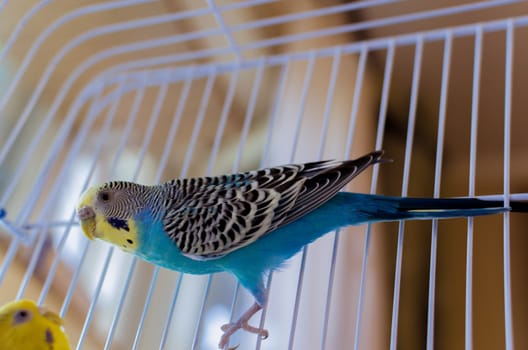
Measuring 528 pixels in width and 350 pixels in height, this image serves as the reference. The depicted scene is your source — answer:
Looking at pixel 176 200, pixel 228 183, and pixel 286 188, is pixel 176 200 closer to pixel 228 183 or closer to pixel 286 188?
pixel 228 183

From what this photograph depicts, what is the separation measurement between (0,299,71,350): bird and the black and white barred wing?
234mm

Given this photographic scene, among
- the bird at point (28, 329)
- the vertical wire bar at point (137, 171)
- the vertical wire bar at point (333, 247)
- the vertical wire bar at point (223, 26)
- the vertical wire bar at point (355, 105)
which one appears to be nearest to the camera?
the bird at point (28, 329)

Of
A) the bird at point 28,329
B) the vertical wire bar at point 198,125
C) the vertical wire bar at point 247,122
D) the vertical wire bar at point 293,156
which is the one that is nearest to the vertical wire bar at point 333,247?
the vertical wire bar at point 293,156

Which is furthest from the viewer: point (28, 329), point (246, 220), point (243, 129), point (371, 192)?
point (243, 129)

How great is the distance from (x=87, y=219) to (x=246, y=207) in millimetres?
284

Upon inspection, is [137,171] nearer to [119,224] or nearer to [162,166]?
[162,166]

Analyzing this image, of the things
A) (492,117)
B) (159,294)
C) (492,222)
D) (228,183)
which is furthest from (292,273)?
(492,222)

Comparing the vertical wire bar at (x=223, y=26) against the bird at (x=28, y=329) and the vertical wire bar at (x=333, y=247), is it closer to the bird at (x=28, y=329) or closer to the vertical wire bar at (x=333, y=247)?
the vertical wire bar at (x=333, y=247)

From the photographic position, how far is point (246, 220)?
0.89m

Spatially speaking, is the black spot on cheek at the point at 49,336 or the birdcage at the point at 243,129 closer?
the black spot on cheek at the point at 49,336

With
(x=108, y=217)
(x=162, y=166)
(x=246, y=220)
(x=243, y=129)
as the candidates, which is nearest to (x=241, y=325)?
(x=246, y=220)

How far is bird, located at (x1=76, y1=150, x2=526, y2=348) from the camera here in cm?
88

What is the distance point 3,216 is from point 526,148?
1996 millimetres

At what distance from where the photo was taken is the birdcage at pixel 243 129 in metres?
1.37
